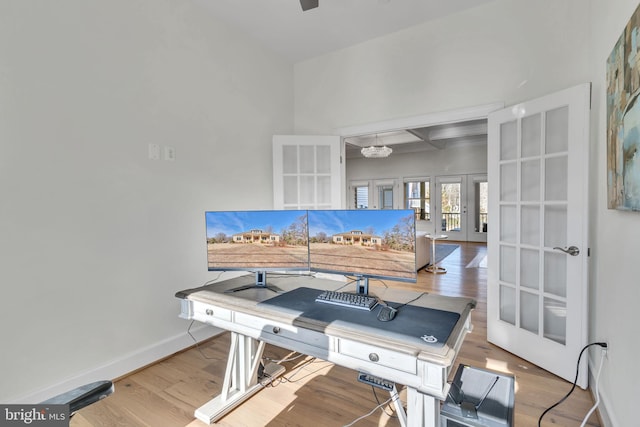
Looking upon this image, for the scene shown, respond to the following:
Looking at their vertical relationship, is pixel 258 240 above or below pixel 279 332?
above

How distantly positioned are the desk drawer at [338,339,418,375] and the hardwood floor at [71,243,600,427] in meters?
0.75

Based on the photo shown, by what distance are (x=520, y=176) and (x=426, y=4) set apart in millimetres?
1747

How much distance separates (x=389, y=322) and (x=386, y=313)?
54 mm

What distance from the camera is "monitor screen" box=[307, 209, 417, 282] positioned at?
5.12ft

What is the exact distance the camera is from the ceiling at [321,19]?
2.79 meters

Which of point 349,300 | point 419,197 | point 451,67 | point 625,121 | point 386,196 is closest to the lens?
point 625,121

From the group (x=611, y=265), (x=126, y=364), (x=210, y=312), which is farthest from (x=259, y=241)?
(x=611, y=265)

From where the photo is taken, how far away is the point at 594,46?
6.95 feet

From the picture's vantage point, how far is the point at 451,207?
984 centimetres

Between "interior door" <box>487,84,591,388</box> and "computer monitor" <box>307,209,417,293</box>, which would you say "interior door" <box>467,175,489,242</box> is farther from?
"computer monitor" <box>307,209,417,293</box>

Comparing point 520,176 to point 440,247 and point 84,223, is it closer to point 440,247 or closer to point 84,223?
point 84,223

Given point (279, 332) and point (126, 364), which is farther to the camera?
point (126, 364)

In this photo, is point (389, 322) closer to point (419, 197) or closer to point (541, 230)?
point (541, 230)

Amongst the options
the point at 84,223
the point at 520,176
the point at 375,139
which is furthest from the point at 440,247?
the point at 84,223
